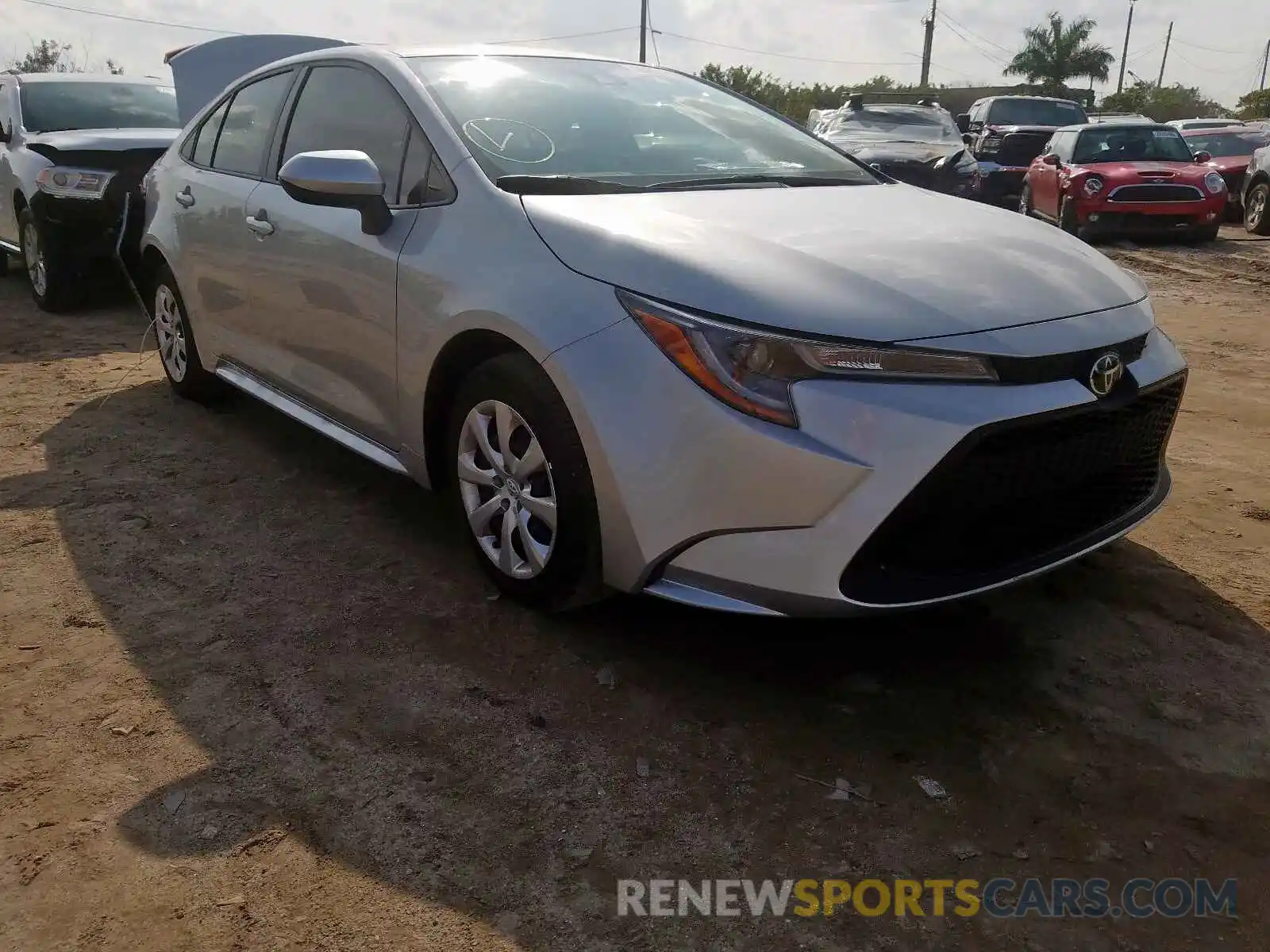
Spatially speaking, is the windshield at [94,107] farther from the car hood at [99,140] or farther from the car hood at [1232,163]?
the car hood at [1232,163]

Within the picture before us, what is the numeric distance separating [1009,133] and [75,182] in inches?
501

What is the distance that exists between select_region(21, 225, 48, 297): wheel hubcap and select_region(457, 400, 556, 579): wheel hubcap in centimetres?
621

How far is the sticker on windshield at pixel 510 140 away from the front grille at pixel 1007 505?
1515 millimetres

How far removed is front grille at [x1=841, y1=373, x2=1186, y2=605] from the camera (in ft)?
7.47

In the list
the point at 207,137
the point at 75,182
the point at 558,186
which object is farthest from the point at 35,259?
the point at 558,186

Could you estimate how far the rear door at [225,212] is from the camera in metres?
4.07

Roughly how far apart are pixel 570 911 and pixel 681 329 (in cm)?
120

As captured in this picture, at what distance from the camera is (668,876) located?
80.4 inches

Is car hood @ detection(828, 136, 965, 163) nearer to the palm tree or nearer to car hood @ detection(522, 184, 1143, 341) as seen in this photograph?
car hood @ detection(522, 184, 1143, 341)

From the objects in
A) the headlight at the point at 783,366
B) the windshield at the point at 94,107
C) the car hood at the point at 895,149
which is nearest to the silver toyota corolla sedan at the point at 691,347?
the headlight at the point at 783,366

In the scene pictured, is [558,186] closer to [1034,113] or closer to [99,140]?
[99,140]

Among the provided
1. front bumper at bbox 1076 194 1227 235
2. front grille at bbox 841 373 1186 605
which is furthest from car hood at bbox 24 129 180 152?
front bumper at bbox 1076 194 1227 235

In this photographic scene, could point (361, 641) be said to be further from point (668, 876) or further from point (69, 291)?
point (69, 291)

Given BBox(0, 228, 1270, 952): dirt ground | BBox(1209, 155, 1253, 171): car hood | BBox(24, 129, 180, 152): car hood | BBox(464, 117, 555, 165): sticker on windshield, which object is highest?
BBox(464, 117, 555, 165): sticker on windshield
